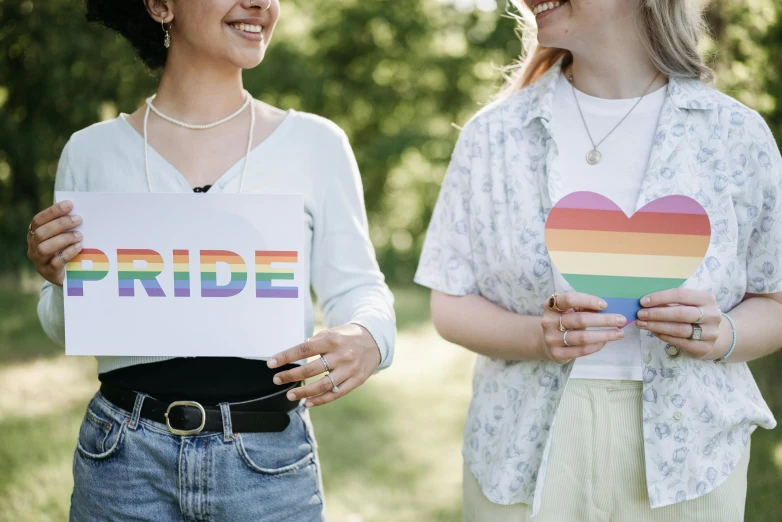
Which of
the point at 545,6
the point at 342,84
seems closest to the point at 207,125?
the point at 545,6

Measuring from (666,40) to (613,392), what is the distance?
829 millimetres

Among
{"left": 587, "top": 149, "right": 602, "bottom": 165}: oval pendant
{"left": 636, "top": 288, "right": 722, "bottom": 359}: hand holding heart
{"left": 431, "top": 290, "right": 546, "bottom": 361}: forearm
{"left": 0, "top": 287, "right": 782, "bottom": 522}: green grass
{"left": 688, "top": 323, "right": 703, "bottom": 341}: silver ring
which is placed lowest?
{"left": 0, "top": 287, "right": 782, "bottom": 522}: green grass

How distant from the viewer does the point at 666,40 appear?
1857 mm

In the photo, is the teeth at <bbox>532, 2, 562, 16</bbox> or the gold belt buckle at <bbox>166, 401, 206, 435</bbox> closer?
the gold belt buckle at <bbox>166, 401, 206, 435</bbox>

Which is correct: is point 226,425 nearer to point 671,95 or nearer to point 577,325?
point 577,325

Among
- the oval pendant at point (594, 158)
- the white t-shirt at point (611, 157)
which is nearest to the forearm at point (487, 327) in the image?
the white t-shirt at point (611, 157)

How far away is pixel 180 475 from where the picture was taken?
1.68m

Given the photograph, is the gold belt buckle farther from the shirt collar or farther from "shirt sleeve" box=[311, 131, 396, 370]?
the shirt collar

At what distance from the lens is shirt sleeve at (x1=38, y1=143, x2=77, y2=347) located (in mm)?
1781

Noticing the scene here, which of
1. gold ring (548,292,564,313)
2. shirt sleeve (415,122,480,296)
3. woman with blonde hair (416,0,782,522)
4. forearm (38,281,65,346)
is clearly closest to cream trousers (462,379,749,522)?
woman with blonde hair (416,0,782,522)

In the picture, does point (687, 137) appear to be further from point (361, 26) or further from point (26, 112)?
point (361, 26)

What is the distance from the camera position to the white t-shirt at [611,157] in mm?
1771

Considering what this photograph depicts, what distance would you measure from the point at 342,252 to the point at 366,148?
1164 centimetres

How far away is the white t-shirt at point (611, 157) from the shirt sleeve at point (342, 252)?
1.55 feet
